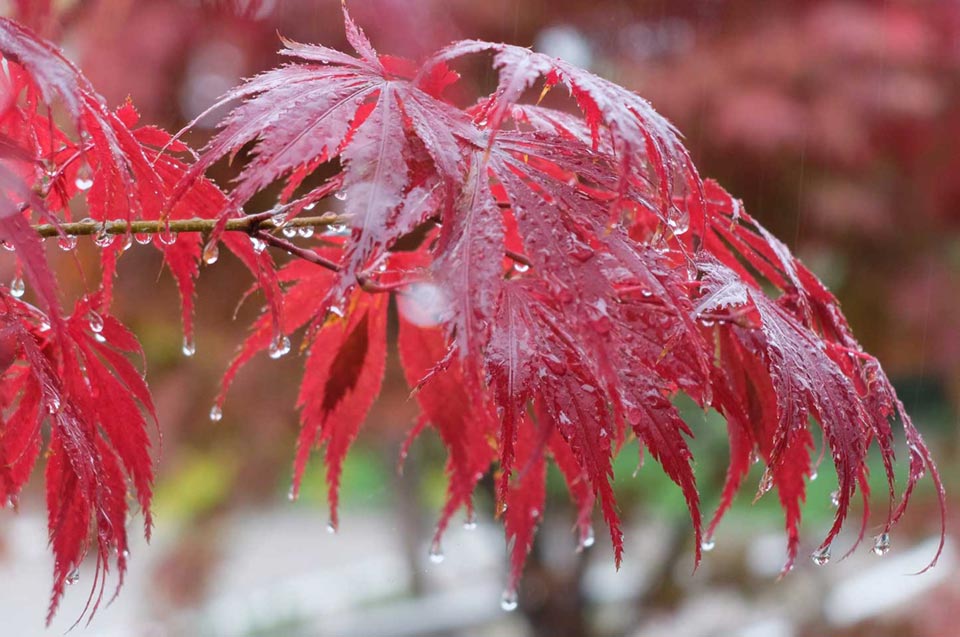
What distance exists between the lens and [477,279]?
345mm

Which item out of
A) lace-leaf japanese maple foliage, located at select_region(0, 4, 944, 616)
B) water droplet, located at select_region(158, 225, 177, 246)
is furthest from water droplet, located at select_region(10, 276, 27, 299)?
water droplet, located at select_region(158, 225, 177, 246)

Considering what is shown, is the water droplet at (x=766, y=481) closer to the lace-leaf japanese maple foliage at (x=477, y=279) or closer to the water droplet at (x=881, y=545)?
the lace-leaf japanese maple foliage at (x=477, y=279)

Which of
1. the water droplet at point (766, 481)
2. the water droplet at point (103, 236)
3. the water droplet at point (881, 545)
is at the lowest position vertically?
the water droplet at point (881, 545)

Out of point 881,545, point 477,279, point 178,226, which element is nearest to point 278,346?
point 178,226

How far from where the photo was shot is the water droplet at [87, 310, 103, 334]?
48 centimetres

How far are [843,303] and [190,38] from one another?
1139mm

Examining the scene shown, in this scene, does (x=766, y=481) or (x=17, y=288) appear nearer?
(x=766, y=481)

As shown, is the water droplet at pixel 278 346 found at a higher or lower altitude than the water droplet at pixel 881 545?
higher

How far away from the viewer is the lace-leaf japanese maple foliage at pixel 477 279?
351 millimetres

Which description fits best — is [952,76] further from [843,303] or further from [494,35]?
[494,35]

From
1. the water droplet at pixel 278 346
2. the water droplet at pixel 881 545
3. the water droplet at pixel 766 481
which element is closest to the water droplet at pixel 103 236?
the water droplet at pixel 278 346

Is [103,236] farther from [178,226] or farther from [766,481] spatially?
[766,481]

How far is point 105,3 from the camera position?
118 cm

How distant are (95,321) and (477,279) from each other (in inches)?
9.7
